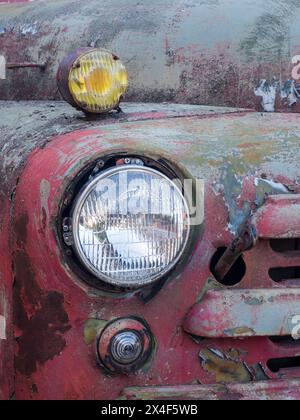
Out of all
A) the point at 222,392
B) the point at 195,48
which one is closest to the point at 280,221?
the point at 222,392

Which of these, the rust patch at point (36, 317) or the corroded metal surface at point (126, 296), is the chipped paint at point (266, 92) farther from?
the rust patch at point (36, 317)

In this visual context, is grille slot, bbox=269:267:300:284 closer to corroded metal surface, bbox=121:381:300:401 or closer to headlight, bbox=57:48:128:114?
corroded metal surface, bbox=121:381:300:401

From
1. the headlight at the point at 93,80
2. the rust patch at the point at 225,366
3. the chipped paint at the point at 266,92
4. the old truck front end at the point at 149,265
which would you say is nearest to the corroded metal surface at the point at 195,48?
the chipped paint at the point at 266,92

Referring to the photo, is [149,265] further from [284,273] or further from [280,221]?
[284,273]

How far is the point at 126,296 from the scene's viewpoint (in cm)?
223

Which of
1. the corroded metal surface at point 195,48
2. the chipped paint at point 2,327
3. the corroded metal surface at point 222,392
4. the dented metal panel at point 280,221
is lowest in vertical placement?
the corroded metal surface at point 222,392

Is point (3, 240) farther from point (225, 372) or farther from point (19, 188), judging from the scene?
point (225, 372)

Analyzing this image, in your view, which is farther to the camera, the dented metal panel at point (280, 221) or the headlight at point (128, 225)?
the dented metal panel at point (280, 221)

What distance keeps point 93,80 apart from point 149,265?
74 centimetres

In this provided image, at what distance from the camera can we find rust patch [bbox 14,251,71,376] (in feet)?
7.26

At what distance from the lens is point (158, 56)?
3168 mm

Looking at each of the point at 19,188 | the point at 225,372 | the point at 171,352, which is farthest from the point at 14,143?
the point at 225,372

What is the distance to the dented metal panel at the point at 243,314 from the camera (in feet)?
A: 7.34
